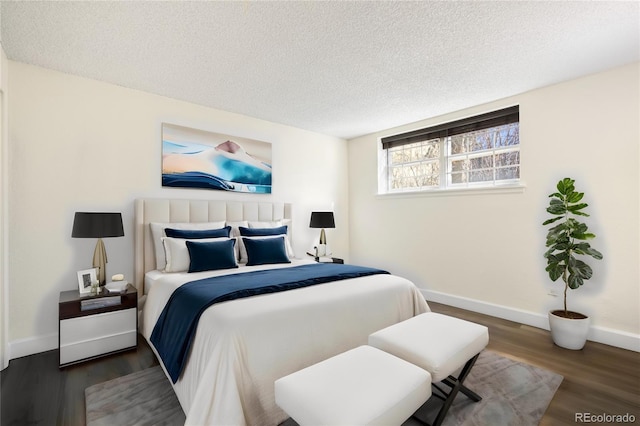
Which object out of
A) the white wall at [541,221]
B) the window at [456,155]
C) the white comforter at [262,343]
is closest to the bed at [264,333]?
the white comforter at [262,343]

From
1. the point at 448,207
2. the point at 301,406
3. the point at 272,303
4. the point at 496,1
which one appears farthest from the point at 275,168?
the point at 301,406

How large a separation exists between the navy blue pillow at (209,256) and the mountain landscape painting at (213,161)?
39.2 inches

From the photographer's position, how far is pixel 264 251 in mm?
3322

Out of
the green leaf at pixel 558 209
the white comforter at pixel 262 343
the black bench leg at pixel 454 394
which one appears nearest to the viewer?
the white comforter at pixel 262 343

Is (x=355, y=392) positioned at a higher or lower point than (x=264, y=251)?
lower

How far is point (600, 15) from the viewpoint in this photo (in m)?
2.07

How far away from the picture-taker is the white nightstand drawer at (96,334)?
2441 millimetres

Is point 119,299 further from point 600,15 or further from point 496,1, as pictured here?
point 600,15

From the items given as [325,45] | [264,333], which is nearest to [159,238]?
[264,333]

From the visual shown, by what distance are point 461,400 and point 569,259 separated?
1788 mm

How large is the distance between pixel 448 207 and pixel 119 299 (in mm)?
3806

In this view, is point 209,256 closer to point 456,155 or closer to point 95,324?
point 95,324

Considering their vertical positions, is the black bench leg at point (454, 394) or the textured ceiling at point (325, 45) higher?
the textured ceiling at point (325, 45)

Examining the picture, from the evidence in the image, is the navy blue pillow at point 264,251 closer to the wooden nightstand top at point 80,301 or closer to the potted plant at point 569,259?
the wooden nightstand top at point 80,301
